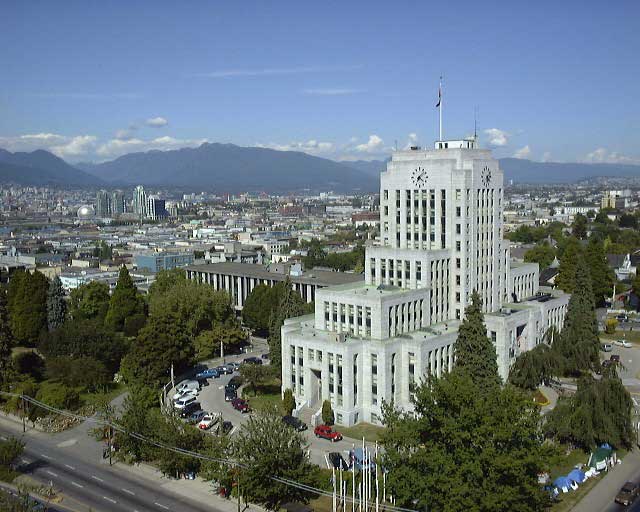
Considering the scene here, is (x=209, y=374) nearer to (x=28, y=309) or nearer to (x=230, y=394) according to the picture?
(x=230, y=394)

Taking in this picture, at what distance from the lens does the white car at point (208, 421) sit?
189 feet

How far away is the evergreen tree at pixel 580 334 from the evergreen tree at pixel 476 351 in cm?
1329

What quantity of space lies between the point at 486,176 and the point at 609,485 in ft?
113

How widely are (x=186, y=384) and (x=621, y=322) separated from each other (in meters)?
62.6

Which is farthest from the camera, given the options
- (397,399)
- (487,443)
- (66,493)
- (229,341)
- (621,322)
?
(621,322)

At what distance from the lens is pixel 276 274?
101750 millimetres

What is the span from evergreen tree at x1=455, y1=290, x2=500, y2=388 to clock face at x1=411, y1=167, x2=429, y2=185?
16931 millimetres

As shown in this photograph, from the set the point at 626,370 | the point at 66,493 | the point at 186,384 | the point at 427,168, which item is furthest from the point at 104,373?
the point at 626,370

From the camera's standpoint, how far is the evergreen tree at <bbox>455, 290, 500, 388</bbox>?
55188 millimetres

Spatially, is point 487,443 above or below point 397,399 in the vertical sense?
above

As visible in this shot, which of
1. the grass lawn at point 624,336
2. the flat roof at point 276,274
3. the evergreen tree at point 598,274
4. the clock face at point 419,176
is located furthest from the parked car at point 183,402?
the evergreen tree at point 598,274

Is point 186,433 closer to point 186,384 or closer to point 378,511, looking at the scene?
point 378,511

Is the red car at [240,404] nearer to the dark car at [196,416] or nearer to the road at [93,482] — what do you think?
the dark car at [196,416]

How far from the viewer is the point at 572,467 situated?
48.0m
